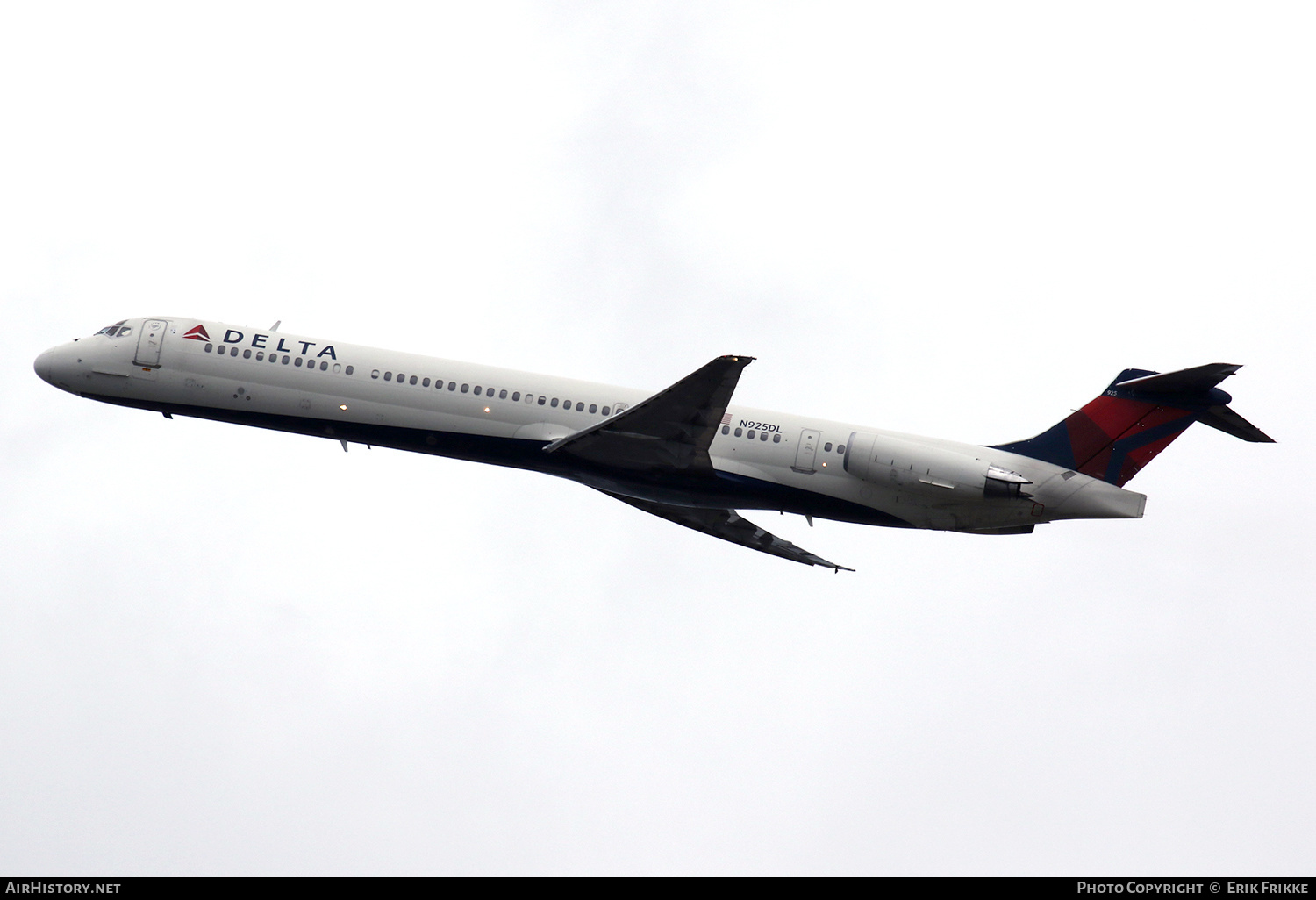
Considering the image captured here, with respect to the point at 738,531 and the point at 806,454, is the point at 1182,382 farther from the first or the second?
the point at 738,531

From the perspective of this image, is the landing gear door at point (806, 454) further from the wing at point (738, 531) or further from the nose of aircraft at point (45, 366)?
the nose of aircraft at point (45, 366)

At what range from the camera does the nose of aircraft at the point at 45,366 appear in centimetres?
3381

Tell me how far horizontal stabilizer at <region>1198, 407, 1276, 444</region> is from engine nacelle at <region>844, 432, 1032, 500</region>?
4264mm

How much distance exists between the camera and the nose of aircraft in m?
33.8

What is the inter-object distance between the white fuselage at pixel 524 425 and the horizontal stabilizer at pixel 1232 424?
7.87 feet

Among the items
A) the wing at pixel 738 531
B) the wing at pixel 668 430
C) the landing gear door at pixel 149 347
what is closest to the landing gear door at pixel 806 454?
the wing at pixel 668 430

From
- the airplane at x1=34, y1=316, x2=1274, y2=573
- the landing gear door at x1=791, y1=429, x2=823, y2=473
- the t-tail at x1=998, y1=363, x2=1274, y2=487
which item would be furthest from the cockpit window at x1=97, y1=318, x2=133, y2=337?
the t-tail at x1=998, y1=363, x2=1274, y2=487

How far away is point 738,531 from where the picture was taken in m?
35.5

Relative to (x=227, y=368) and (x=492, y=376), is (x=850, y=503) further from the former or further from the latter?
(x=227, y=368)

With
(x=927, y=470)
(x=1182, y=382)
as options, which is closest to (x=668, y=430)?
(x=927, y=470)

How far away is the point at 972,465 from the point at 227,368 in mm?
18033

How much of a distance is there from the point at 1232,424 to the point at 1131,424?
2.14 m

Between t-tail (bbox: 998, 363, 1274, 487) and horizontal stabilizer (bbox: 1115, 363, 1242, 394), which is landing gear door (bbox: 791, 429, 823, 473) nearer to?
t-tail (bbox: 998, 363, 1274, 487)
